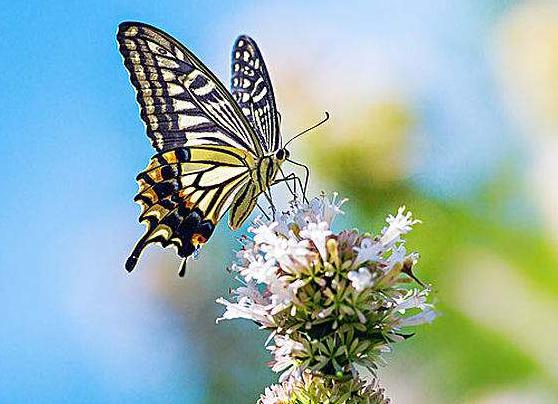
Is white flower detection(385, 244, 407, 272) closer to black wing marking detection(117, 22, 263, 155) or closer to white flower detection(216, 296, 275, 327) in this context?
white flower detection(216, 296, 275, 327)

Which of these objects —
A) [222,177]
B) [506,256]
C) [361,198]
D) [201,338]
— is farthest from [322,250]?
[201,338]

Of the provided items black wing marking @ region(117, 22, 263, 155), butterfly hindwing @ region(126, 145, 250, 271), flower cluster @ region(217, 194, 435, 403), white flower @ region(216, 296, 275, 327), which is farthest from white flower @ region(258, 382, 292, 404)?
black wing marking @ region(117, 22, 263, 155)

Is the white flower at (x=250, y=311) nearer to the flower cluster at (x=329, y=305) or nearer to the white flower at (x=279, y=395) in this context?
the flower cluster at (x=329, y=305)

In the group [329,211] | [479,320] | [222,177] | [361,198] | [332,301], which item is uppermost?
[361,198]

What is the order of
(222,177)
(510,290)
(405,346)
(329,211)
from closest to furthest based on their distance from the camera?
(329,211)
(222,177)
(510,290)
(405,346)

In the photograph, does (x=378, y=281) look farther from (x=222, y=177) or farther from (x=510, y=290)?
(x=510, y=290)

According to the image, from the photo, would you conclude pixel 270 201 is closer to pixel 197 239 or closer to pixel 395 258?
pixel 197 239
